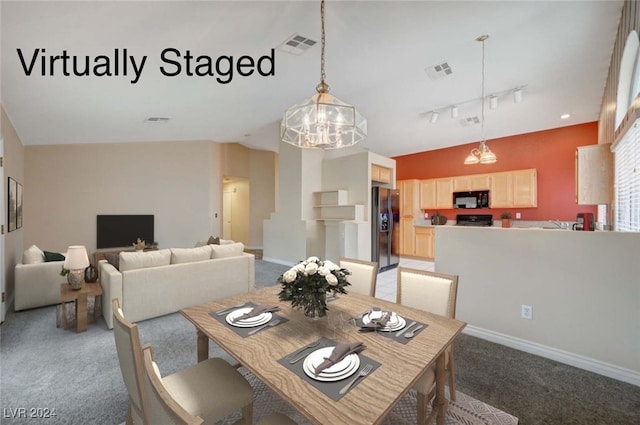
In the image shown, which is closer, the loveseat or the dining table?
the dining table

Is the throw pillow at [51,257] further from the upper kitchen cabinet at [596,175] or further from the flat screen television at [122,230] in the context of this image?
the upper kitchen cabinet at [596,175]

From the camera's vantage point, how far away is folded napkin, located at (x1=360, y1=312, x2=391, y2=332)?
1.44m

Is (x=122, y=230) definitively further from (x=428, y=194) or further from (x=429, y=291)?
(x=428, y=194)

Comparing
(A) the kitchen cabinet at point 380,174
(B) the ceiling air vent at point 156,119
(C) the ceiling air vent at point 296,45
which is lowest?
(A) the kitchen cabinet at point 380,174

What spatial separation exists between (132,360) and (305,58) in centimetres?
316

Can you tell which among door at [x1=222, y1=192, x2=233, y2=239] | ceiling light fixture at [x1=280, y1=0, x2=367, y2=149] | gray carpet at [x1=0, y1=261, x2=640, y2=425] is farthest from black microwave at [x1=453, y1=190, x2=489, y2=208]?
door at [x1=222, y1=192, x2=233, y2=239]

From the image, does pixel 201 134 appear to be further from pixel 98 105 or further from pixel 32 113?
pixel 32 113

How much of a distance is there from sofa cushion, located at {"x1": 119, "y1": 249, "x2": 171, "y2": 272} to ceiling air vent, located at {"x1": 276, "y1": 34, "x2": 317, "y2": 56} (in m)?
2.73

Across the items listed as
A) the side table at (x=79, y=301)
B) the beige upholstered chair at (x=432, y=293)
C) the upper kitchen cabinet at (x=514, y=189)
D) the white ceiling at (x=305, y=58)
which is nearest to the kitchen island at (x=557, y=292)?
the beige upholstered chair at (x=432, y=293)

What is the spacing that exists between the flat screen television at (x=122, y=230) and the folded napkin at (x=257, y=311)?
5.76m

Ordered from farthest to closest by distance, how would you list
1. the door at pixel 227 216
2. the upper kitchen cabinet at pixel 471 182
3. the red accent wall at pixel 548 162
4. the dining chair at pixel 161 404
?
the door at pixel 227 216 < the upper kitchen cabinet at pixel 471 182 < the red accent wall at pixel 548 162 < the dining chair at pixel 161 404

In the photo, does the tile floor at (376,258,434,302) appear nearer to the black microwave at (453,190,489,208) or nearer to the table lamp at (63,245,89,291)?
the black microwave at (453,190,489,208)

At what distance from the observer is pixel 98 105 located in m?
3.83

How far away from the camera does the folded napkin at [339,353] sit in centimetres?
109
